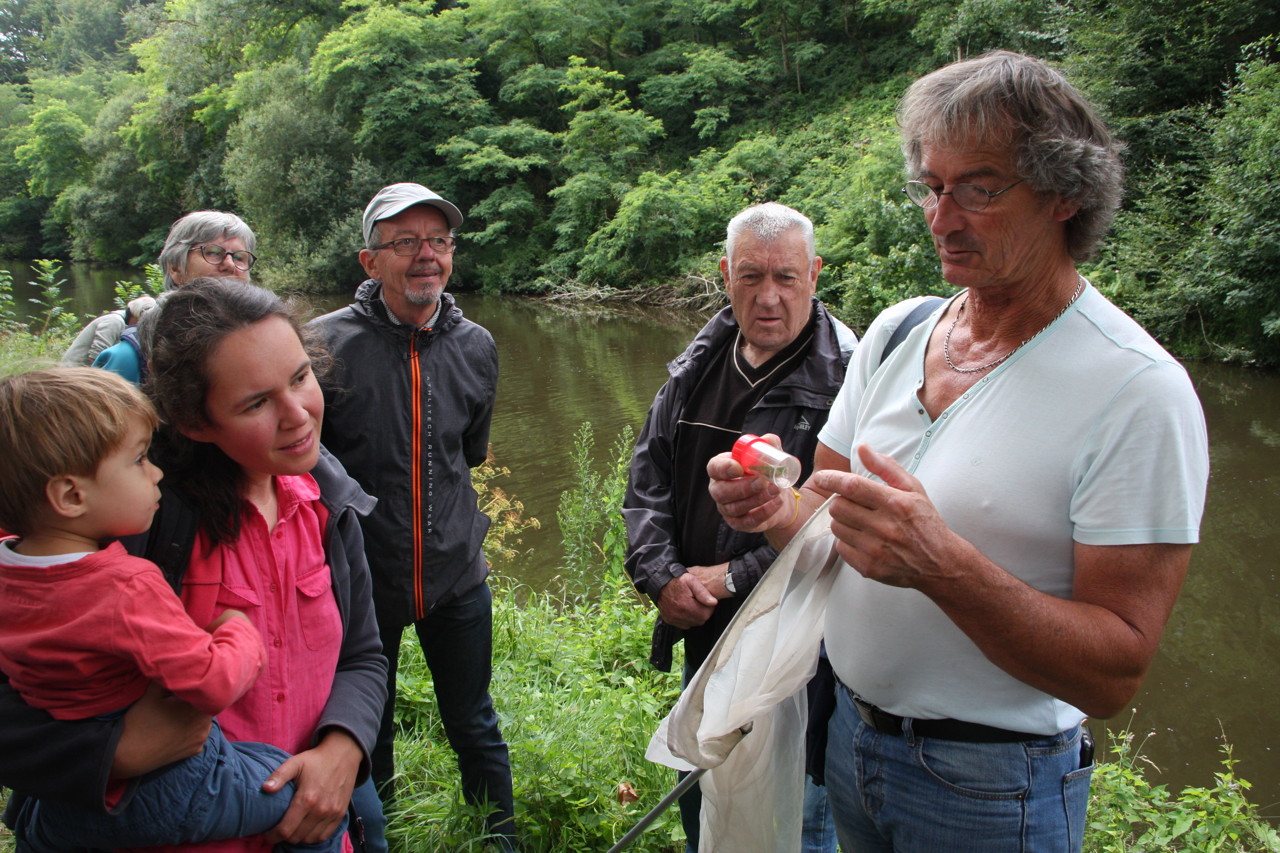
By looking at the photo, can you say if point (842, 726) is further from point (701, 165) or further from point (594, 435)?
point (701, 165)

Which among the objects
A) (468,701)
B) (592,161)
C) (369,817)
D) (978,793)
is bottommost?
(468,701)

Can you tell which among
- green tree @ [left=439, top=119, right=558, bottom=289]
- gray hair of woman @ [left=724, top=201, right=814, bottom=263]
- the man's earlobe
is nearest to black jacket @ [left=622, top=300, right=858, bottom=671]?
gray hair of woman @ [left=724, top=201, right=814, bottom=263]

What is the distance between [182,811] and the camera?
4.19 feet

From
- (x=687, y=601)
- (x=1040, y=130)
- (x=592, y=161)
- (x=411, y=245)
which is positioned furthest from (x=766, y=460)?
(x=592, y=161)

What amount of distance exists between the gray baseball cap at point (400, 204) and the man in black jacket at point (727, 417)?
37.3 inches

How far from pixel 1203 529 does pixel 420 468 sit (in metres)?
7.19

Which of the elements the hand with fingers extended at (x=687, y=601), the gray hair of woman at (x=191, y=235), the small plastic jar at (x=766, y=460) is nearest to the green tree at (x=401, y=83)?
the gray hair of woman at (x=191, y=235)

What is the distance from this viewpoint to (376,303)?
2549 millimetres

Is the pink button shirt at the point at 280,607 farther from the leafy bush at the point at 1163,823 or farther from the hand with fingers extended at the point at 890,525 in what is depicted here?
the leafy bush at the point at 1163,823

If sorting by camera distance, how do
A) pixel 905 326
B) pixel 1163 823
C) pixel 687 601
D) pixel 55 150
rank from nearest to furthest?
1. pixel 905 326
2. pixel 687 601
3. pixel 1163 823
4. pixel 55 150

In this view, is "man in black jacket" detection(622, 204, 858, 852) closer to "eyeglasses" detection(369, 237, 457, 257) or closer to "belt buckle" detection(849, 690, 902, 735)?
"belt buckle" detection(849, 690, 902, 735)

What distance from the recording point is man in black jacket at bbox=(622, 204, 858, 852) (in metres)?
2.19

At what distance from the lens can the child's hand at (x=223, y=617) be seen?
53.6 inches

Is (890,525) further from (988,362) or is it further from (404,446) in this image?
(404,446)
